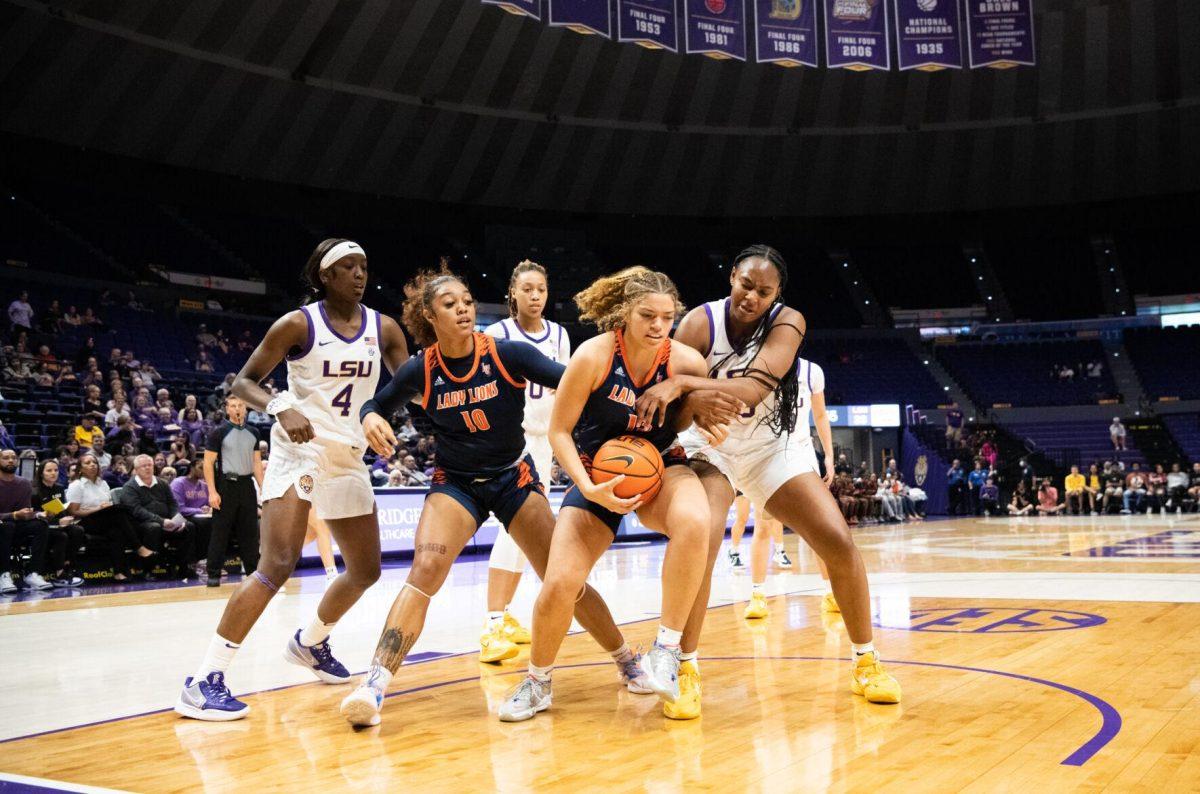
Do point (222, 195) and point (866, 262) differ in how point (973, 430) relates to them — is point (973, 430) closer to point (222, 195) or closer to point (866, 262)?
point (866, 262)

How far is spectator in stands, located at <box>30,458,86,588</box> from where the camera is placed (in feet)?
35.2

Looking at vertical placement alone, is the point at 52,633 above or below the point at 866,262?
below

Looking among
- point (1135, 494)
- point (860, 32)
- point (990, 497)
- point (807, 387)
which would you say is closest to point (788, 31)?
point (860, 32)

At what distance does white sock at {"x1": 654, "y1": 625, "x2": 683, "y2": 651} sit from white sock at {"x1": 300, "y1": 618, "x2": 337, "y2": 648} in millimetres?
1710

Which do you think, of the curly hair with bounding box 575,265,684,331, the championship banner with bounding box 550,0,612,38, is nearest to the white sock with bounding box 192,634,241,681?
the curly hair with bounding box 575,265,684,331

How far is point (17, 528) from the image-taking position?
34.3 ft

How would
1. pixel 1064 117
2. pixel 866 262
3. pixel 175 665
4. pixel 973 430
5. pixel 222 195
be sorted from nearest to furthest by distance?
1. pixel 175 665
2. pixel 222 195
3. pixel 1064 117
4. pixel 973 430
5. pixel 866 262

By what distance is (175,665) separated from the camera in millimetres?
5875

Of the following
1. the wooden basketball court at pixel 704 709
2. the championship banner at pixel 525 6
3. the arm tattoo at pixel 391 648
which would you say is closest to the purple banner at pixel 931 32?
the championship banner at pixel 525 6

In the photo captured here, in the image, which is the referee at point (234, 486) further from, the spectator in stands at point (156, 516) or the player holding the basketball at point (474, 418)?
the player holding the basketball at point (474, 418)

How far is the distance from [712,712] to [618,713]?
0.39 m

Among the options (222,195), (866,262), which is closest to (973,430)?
(866,262)

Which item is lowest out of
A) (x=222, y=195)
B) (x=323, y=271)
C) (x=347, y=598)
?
(x=347, y=598)

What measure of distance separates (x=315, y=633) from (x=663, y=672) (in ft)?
6.04
